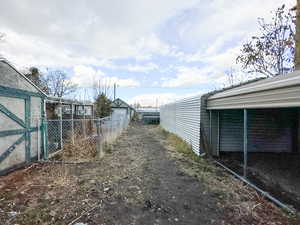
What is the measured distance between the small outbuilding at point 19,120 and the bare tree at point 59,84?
1672cm

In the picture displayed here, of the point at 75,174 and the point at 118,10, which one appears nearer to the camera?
the point at 75,174

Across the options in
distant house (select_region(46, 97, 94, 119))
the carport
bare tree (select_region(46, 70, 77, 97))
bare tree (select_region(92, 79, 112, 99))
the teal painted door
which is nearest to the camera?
the teal painted door

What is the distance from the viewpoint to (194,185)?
3.80 metres

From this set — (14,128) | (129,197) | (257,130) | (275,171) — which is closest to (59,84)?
(14,128)

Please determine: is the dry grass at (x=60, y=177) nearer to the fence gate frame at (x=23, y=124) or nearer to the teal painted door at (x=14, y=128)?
the teal painted door at (x=14, y=128)

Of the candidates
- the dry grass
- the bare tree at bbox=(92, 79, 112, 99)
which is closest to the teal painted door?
the dry grass

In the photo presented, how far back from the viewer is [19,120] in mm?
4625

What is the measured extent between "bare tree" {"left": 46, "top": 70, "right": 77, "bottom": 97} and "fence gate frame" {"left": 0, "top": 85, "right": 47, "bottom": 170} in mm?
16699

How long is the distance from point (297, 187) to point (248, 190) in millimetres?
1406

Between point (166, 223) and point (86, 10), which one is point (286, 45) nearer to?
point (86, 10)

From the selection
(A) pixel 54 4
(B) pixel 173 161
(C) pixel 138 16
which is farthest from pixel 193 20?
(B) pixel 173 161

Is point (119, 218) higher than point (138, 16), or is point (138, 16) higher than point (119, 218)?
point (138, 16)

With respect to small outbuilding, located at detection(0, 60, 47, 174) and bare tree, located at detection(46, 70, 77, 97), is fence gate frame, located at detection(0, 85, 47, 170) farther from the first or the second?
bare tree, located at detection(46, 70, 77, 97)

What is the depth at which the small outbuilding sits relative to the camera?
413cm
